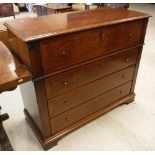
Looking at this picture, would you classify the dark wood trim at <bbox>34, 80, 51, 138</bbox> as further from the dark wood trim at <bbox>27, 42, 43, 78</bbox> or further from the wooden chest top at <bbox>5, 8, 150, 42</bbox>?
the wooden chest top at <bbox>5, 8, 150, 42</bbox>

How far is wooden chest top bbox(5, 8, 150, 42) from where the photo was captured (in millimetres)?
1192

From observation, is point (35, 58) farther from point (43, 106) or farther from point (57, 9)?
point (57, 9)

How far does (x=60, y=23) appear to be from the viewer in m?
1.40

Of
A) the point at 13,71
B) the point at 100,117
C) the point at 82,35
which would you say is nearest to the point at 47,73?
the point at 13,71

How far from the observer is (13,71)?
43.9 inches

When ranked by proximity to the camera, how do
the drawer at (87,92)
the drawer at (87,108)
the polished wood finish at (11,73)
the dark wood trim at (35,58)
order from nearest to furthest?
the polished wood finish at (11,73) < the dark wood trim at (35,58) < the drawer at (87,92) < the drawer at (87,108)

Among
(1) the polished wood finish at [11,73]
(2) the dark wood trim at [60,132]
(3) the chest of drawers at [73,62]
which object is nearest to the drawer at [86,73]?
(3) the chest of drawers at [73,62]

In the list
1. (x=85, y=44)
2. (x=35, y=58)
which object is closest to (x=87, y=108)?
(x=85, y=44)

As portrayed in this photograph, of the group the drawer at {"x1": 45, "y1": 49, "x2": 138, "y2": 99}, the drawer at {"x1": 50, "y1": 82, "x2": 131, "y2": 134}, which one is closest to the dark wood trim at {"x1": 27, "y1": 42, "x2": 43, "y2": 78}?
the drawer at {"x1": 45, "y1": 49, "x2": 138, "y2": 99}

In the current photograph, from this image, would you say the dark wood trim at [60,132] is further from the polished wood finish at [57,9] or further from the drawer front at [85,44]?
the polished wood finish at [57,9]

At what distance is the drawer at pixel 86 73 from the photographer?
4.55 feet

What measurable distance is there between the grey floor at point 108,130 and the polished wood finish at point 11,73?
847mm
